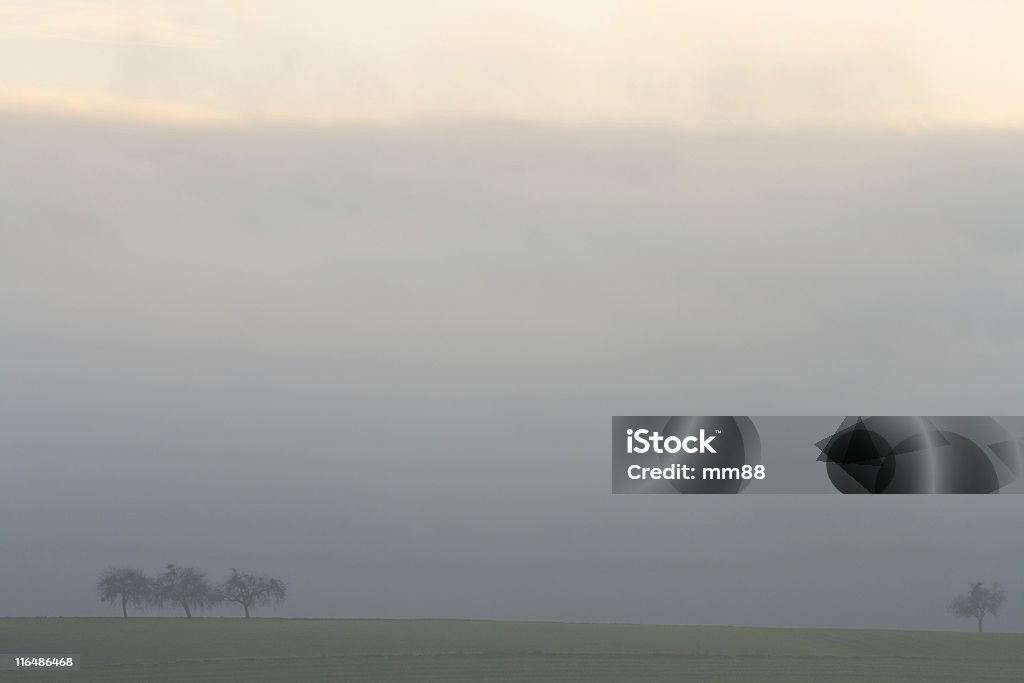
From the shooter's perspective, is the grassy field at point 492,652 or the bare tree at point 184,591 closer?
the grassy field at point 492,652

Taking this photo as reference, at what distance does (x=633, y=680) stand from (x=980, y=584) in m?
134

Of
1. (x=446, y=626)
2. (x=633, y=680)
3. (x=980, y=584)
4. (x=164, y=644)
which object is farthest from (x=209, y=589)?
(x=980, y=584)

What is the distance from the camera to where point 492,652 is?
83.7 meters

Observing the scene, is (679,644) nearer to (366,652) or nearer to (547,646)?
(547,646)

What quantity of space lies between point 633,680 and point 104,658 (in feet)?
121

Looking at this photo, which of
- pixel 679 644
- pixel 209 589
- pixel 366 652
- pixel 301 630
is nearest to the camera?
pixel 366 652

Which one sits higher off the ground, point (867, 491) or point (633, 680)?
point (867, 491)

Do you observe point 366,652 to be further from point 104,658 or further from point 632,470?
Result: point 632,470

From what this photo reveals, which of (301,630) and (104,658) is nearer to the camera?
(104,658)

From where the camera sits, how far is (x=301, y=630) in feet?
342

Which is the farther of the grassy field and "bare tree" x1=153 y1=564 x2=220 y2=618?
"bare tree" x1=153 y1=564 x2=220 y2=618

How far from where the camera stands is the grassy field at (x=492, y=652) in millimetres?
70312

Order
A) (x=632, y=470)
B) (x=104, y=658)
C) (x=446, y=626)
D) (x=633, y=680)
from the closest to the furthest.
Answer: (x=632, y=470)
(x=633, y=680)
(x=104, y=658)
(x=446, y=626)

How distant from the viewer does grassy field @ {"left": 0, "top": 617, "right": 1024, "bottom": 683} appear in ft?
231
